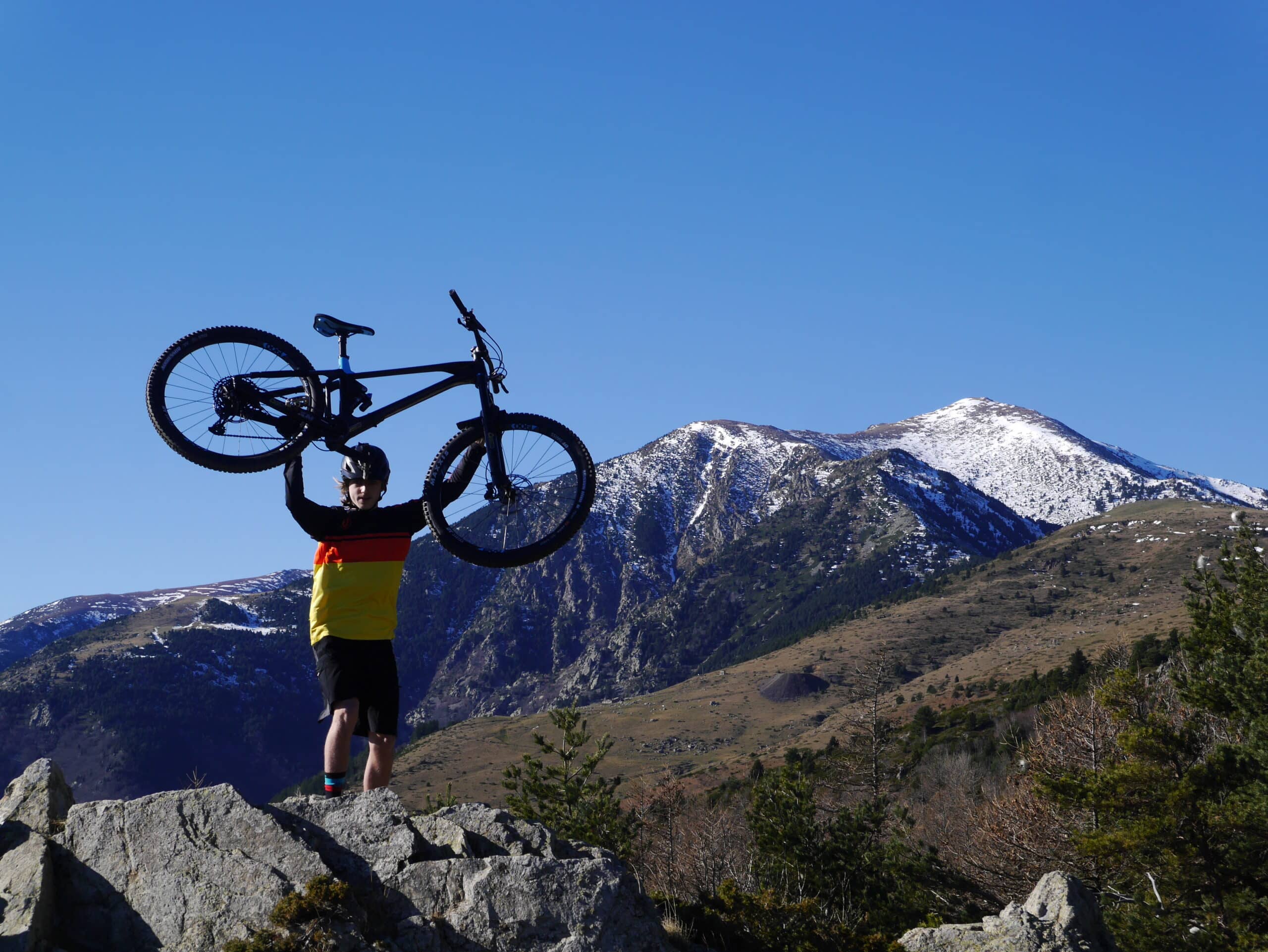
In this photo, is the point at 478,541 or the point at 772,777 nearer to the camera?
the point at 478,541

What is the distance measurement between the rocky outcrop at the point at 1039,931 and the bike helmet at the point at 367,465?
281 inches

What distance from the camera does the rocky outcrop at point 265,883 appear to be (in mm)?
8773

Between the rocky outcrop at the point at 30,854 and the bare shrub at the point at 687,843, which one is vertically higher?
the rocky outcrop at the point at 30,854

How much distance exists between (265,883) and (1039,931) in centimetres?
737

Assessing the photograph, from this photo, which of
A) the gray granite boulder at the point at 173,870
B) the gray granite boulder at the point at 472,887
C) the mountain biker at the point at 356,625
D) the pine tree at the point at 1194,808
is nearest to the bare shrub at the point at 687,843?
the gray granite boulder at the point at 472,887

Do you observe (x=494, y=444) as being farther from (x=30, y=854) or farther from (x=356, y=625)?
(x=30, y=854)

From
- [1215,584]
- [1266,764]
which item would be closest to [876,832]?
[1215,584]

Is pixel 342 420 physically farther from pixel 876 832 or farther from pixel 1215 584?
pixel 876 832

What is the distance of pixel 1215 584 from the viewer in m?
40.7

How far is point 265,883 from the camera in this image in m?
8.87

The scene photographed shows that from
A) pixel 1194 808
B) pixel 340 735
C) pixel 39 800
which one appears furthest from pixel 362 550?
pixel 1194 808

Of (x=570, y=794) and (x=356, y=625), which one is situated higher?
(x=356, y=625)

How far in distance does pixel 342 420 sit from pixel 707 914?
6348 mm

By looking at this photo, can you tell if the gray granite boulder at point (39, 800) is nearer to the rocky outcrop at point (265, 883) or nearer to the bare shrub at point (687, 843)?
the rocky outcrop at point (265, 883)
